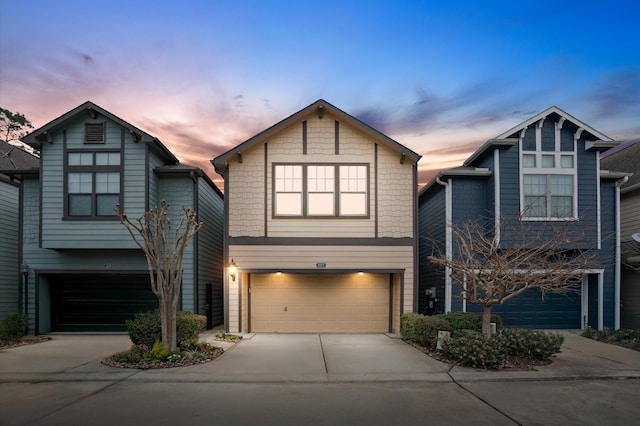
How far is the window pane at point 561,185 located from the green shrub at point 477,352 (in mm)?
7285

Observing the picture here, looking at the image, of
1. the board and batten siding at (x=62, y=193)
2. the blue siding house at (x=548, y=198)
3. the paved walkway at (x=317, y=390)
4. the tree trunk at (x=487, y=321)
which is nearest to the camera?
the paved walkway at (x=317, y=390)

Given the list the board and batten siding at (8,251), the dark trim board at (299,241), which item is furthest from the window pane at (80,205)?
the dark trim board at (299,241)

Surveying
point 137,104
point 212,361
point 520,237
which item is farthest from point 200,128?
point 520,237

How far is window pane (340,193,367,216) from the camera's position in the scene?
15.7 m

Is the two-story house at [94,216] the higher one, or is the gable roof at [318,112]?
the gable roof at [318,112]

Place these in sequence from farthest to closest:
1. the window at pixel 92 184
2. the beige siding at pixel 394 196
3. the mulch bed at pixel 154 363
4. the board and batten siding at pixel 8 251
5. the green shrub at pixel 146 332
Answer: the board and batten siding at pixel 8 251, the beige siding at pixel 394 196, the window at pixel 92 184, the green shrub at pixel 146 332, the mulch bed at pixel 154 363

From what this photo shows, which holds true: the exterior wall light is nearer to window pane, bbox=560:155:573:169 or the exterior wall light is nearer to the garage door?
the garage door

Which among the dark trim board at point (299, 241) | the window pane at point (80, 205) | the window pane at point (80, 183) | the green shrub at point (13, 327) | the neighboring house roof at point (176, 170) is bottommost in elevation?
the green shrub at point (13, 327)

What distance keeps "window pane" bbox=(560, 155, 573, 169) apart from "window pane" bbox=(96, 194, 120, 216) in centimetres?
1465

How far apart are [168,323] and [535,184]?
40.0 feet

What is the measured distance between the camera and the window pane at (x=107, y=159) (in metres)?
14.9

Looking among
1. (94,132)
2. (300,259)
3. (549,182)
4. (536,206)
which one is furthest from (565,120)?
(94,132)

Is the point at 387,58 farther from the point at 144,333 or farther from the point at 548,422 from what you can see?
the point at 548,422

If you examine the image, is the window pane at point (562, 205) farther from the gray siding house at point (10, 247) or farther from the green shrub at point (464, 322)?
the gray siding house at point (10, 247)
